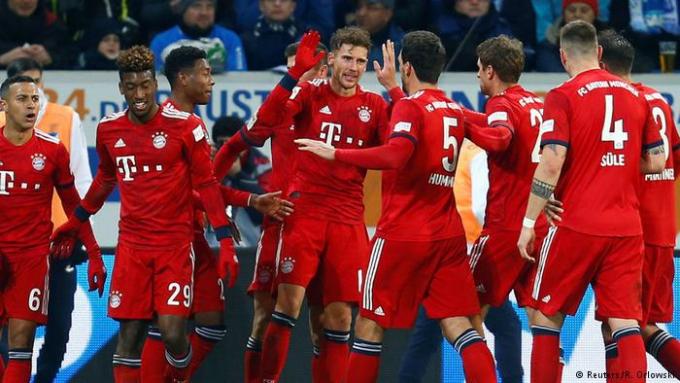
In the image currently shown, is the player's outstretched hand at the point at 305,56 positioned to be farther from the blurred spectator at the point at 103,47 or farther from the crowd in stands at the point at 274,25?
the blurred spectator at the point at 103,47

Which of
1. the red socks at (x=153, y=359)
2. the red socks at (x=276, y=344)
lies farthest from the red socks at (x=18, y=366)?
the red socks at (x=276, y=344)

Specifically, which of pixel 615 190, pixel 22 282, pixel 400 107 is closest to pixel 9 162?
pixel 22 282

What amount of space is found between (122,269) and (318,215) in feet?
4.18

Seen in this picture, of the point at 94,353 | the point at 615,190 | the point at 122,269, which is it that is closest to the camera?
the point at 615,190

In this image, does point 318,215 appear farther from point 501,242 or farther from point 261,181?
point 261,181

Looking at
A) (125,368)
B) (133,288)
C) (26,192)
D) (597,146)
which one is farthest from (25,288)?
(597,146)

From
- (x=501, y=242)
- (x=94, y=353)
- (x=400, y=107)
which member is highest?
(x=400, y=107)

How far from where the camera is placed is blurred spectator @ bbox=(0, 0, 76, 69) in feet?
43.3

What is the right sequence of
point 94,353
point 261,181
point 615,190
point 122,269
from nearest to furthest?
point 615,190
point 122,269
point 94,353
point 261,181

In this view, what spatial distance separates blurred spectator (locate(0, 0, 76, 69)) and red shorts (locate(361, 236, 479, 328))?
18.3ft

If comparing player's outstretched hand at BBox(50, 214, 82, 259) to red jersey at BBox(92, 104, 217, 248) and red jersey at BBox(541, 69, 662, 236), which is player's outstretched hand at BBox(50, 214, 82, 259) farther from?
red jersey at BBox(541, 69, 662, 236)

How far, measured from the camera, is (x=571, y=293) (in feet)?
27.0

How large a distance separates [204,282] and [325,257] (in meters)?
0.76

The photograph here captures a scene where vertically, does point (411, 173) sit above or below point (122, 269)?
above
